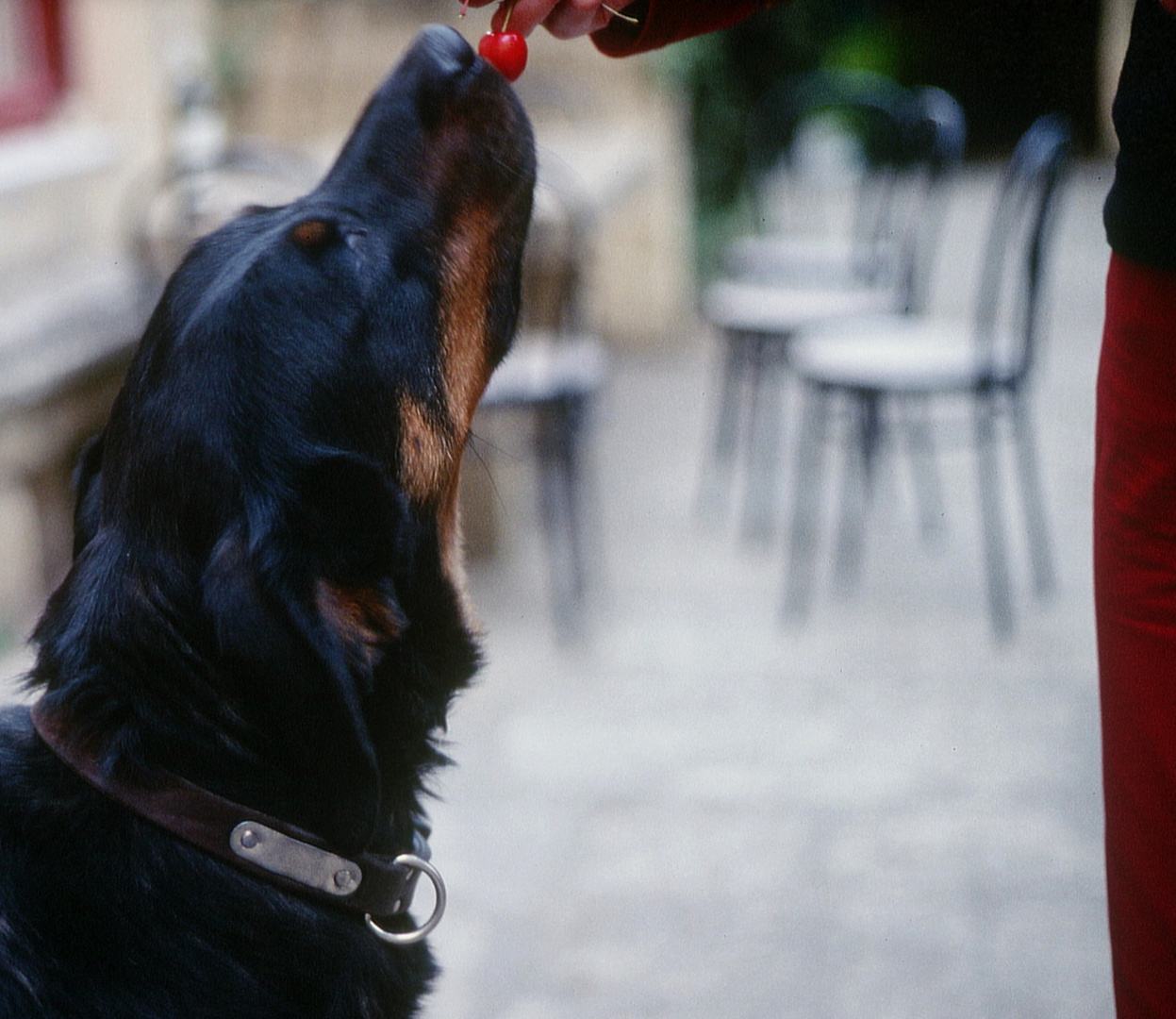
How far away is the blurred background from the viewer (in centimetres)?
276

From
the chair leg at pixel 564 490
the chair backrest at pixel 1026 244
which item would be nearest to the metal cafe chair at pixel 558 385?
the chair leg at pixel 564 490

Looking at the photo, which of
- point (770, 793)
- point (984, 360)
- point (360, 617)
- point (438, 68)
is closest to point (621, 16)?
point (438, 68)

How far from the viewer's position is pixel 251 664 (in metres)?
1.37

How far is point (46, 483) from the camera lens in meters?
4.17

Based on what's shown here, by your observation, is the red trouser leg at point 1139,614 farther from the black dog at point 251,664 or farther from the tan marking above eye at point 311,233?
the tan marking above eye at point 311,233

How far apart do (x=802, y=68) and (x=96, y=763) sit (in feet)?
26.9

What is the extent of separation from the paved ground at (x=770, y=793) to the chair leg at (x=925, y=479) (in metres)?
0.07

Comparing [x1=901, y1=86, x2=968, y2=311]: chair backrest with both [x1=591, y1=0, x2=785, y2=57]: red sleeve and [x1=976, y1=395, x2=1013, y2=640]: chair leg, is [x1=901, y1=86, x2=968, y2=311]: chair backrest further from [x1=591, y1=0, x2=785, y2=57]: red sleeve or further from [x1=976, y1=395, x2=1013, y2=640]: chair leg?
[x1=591, y1=0, x2=785, y2=57]: red sleeve

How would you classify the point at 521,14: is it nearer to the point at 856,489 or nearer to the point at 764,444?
the point at 856,489

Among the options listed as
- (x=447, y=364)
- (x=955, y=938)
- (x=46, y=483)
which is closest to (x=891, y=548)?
(x=955, y=938)

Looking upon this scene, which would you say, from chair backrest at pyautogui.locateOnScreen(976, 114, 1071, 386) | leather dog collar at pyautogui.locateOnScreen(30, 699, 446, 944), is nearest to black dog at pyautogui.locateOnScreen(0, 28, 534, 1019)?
leather dog collar at pyautogui.locateOnScreen(30, 699, 446, 944)

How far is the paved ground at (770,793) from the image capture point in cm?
260

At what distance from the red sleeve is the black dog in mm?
477

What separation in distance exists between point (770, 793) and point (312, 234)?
6.78 ft
